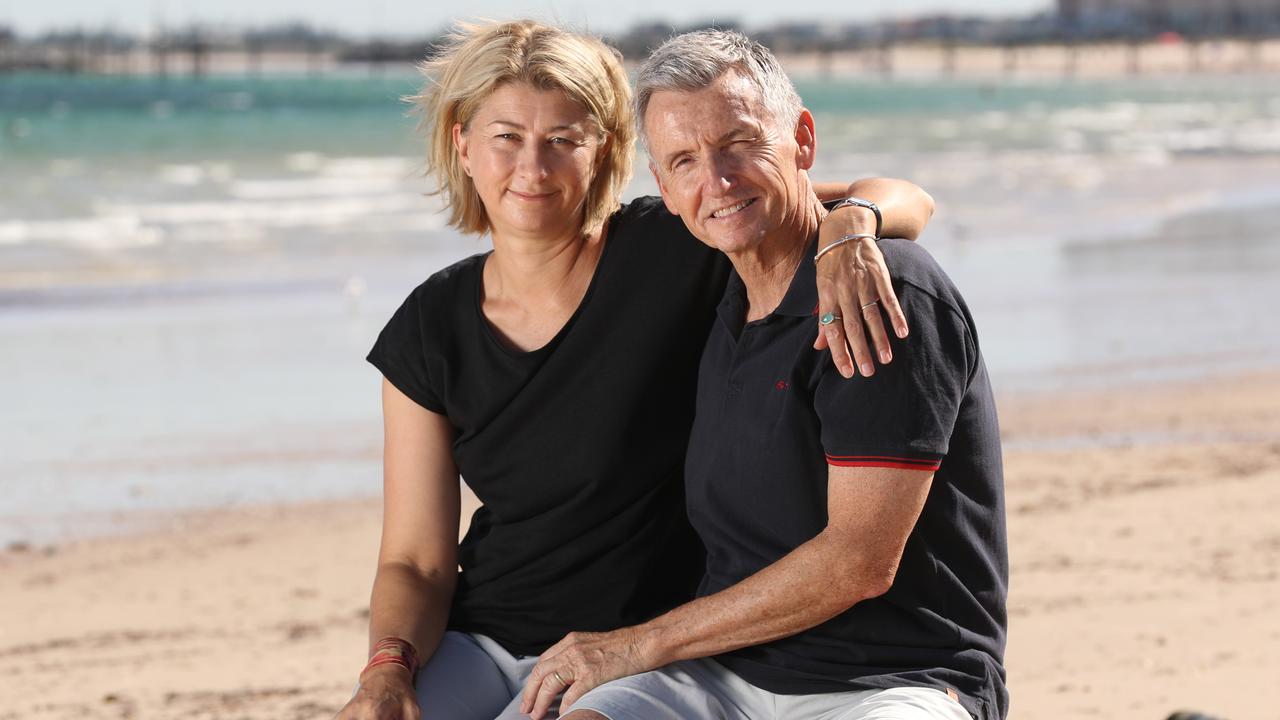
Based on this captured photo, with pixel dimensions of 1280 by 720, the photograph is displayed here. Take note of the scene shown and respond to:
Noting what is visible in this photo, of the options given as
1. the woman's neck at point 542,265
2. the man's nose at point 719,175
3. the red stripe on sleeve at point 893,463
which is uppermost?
the man's nose at point 719,175

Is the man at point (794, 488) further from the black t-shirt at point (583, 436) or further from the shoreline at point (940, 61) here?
the shoreline at point (940, 61)

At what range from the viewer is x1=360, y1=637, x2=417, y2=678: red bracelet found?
2.72 meters

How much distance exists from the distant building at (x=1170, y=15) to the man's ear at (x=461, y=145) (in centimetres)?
10606

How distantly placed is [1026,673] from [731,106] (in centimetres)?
231

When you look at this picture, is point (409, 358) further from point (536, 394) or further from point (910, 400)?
point (910, 400)

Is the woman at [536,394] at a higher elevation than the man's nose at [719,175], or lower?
lower

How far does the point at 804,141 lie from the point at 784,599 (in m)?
0.82

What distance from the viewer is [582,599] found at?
9.18 feet

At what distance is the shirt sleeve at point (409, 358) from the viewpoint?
9.47 feet

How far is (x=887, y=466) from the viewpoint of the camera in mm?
2254

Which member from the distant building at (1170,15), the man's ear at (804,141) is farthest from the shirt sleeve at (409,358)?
the distant building at (1170,15)

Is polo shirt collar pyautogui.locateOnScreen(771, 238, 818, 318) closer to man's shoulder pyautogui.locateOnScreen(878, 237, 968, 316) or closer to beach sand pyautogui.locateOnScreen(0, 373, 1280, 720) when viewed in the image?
man's shoulder pyautogui.locateOnScreen(878, 237, 968, 316)

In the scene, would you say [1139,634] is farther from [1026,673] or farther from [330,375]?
[330,375]

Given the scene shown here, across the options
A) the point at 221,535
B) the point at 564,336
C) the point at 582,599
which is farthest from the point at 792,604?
the point at 221,535
